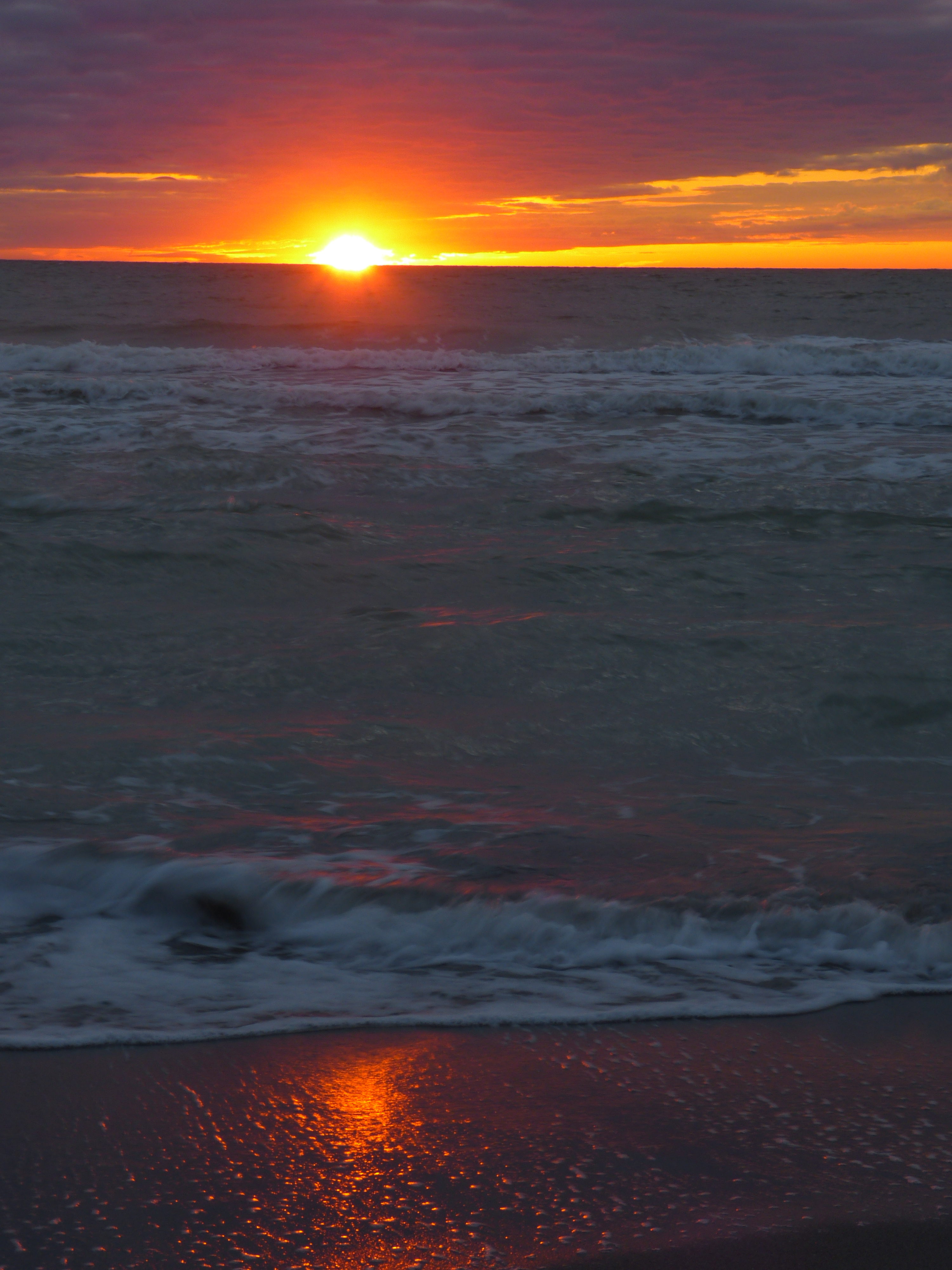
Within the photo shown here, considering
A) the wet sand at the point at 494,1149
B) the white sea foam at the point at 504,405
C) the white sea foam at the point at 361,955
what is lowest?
the wet sand at the point at 494,1149

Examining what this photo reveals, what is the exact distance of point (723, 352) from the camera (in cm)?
2142

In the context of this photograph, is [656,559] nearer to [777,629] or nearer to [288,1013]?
[777,629]

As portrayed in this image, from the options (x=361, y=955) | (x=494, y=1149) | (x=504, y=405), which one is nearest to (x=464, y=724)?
(x=361, y=955)

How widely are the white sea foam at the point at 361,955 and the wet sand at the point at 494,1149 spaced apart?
4.0 inches

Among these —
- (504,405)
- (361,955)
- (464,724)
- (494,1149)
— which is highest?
(504,405)

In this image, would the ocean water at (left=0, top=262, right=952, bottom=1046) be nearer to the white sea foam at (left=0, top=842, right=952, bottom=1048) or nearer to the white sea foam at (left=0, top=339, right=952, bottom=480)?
the white sea foam at (left=0, top=842, right=952, bottom=1048)

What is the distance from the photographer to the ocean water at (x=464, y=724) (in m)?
2.70

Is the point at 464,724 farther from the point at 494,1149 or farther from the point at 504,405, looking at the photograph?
the point at 504,405

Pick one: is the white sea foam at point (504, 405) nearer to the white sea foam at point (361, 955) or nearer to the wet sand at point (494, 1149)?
the white sea foam at point (361, 955)

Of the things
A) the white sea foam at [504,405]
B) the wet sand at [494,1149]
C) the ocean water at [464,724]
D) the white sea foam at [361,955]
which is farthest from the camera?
the white sea foam at [504,405]

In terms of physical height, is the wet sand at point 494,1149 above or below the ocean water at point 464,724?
below

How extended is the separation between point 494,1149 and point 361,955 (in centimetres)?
90

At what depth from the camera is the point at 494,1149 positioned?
1.93 m

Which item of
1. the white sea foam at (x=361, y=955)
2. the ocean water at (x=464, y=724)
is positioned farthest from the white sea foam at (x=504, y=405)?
the white sea foam at (x=361, y=955)
